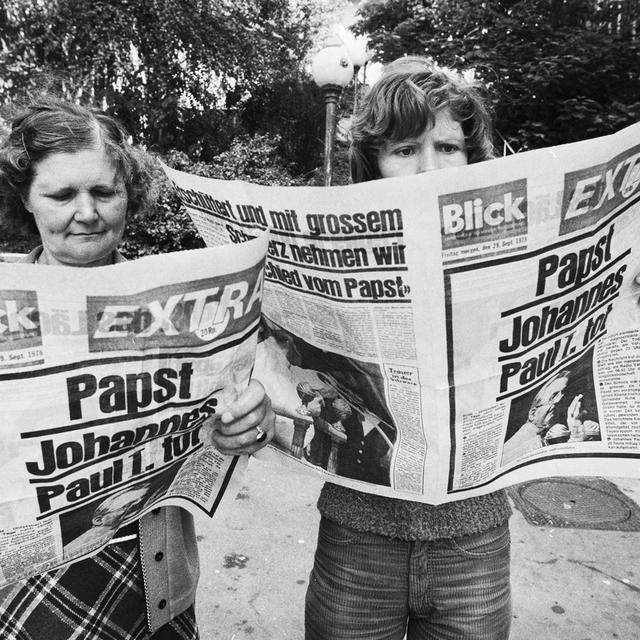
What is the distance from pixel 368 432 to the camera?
2.89 feet

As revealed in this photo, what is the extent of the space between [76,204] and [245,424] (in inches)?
17.3

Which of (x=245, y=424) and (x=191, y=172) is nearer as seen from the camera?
(x=245, y=424)

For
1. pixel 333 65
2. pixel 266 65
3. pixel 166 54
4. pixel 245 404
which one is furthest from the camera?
pixel 266 65

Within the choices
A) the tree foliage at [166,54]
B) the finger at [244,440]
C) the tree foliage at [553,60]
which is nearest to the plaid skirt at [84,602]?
the finger at [244,440]

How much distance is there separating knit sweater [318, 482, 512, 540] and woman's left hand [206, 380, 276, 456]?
205mm

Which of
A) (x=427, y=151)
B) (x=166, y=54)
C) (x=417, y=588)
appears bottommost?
(x=417, y=588)

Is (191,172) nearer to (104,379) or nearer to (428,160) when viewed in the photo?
(428,160)

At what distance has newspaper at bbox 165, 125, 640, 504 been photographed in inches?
28.1

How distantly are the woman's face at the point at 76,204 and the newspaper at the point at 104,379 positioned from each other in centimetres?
26

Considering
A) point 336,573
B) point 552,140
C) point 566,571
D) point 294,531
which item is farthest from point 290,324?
point 552,140

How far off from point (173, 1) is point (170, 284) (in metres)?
9.78

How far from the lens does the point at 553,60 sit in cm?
606

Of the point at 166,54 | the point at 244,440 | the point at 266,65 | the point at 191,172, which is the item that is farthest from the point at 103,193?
the point at 266,65

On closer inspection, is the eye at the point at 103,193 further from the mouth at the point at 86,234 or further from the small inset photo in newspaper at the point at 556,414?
the small inset photo in newspaper at the point at 556,414
